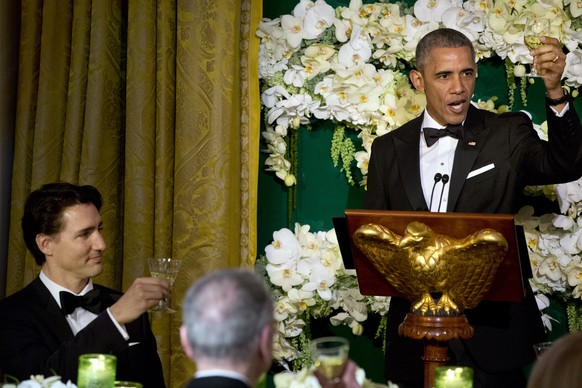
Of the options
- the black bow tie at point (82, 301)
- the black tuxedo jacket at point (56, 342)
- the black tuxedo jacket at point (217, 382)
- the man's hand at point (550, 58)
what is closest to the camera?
the black tuxedo jacket at point (217, 382)

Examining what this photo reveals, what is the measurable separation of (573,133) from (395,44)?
128cm

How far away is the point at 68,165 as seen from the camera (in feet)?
14.9

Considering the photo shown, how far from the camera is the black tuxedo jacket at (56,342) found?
3139 mm

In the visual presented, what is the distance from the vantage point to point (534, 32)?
4.15 meters

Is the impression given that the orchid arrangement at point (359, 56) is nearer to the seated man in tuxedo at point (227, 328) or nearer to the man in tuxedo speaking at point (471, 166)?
the man in tuxedo speaking at point (471, 166)

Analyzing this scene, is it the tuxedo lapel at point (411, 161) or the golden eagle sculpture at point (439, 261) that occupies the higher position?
the tuxedo lapel at point (411, 161)

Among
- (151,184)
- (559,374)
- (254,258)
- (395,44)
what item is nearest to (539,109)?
(395,44)

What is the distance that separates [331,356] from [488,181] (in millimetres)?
1694

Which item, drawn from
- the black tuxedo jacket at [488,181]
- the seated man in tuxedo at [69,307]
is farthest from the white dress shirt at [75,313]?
the black tuxedo jacket at [488,181]

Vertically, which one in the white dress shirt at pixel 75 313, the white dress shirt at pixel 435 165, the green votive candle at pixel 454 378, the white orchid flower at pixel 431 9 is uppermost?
the white orchid flower at pixel 431 9

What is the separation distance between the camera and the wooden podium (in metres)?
2.99

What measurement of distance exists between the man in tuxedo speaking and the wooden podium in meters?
0.38

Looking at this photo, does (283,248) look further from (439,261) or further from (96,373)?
(96,373)

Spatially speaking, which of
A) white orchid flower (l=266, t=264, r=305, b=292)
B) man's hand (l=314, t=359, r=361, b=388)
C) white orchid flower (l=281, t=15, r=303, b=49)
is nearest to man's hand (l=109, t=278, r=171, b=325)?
man's hand (l=314, t=359, r=361, b=388)
